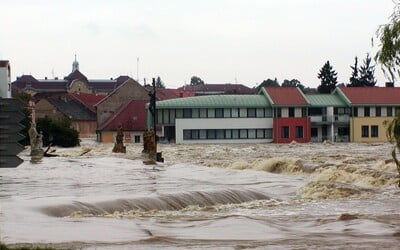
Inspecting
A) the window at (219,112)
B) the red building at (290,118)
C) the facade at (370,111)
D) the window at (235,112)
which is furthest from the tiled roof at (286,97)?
the window at (219,112)

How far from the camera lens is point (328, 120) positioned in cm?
9288

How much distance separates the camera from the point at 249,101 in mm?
93000

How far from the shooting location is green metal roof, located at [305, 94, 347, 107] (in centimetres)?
9369

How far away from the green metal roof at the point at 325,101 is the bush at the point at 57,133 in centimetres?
2907

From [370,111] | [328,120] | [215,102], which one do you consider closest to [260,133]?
[215,102]

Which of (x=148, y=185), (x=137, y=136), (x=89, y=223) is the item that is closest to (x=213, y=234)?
(x=89, y=223)

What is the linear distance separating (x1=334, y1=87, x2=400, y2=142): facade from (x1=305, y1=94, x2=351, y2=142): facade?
3.25 feet

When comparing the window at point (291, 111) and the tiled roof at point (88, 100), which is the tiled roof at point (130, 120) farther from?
the tiled roof at point (88, 100)

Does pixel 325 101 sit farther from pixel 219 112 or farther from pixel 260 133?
pixel 219 112

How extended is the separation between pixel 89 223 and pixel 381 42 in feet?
24.4

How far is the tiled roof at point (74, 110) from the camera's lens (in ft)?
386

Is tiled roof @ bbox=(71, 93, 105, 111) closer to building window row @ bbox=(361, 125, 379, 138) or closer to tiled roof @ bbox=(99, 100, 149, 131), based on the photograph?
tiled roof @ bbox=(99, 100, 149, 131)

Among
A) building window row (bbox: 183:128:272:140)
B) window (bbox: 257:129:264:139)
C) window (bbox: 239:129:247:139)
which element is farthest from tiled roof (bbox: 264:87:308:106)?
window (bbox: 239:129:247:139)

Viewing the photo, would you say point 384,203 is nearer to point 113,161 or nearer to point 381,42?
point 381,42
